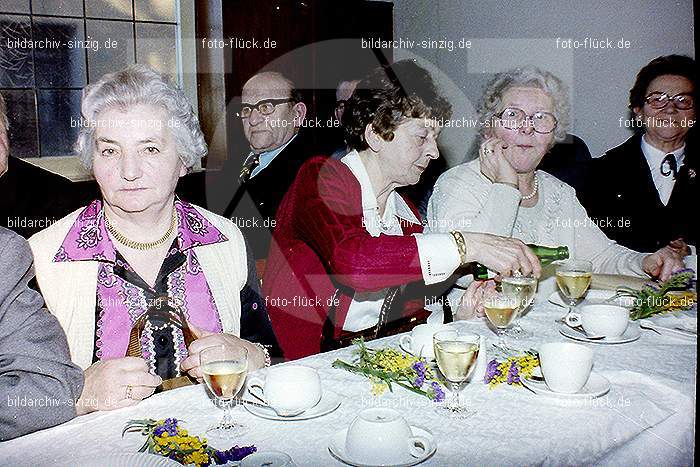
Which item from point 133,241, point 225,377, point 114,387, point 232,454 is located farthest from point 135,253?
point 232,454

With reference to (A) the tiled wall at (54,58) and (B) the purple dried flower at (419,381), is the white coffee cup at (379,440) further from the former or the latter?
(A) the tiled wall at (54,58)

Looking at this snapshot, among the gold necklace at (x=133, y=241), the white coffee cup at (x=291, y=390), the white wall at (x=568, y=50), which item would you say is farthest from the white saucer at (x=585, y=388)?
the white wall at (x=568, y=50)

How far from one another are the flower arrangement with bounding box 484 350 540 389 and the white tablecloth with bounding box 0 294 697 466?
0.05 ft

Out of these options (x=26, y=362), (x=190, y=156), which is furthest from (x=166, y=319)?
(x=26, y=362)

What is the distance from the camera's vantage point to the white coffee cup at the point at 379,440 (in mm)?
803

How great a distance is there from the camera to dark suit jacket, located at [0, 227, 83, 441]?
0.90 meters

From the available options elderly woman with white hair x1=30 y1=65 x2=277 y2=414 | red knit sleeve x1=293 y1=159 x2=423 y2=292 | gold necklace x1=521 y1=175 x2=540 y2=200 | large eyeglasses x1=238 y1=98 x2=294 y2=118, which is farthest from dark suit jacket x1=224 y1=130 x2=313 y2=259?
elderly woman with white hair x1=30 y1=65 x2=277 y2=414

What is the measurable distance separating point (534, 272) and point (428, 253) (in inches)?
9.5

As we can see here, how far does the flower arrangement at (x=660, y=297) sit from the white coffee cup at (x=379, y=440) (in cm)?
81

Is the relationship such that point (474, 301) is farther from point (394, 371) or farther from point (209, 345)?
point (209, 345)

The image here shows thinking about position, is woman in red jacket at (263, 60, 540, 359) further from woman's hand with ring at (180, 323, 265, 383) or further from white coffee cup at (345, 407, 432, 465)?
white coffee cup at (345, 407, 432, 465)

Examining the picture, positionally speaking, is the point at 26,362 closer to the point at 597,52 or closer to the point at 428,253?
the point at 428,253

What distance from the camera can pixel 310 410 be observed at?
38.0 inches

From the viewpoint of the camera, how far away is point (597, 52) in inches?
86.5
